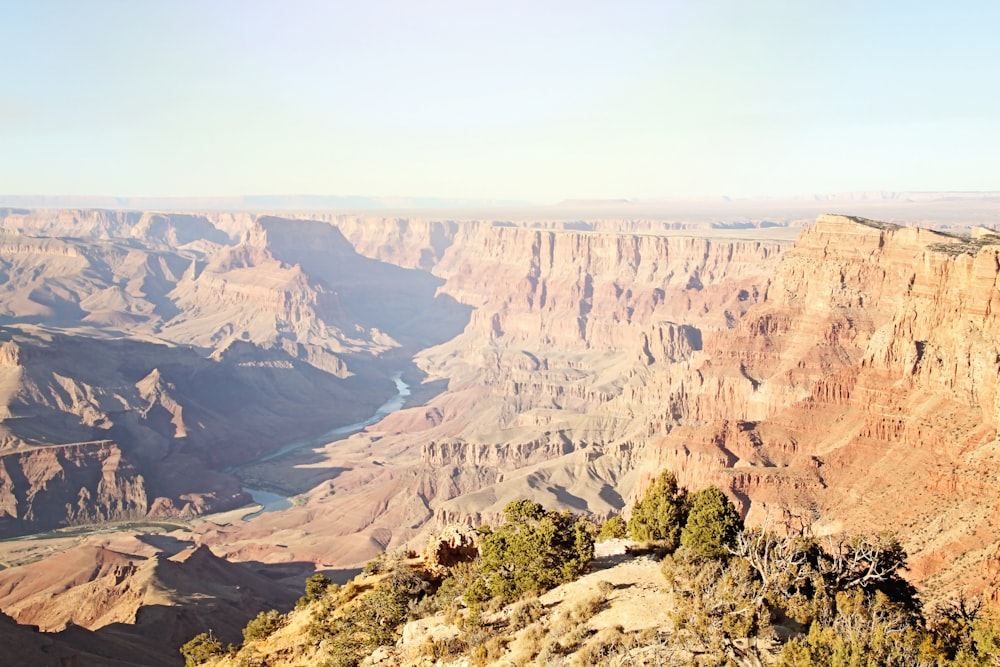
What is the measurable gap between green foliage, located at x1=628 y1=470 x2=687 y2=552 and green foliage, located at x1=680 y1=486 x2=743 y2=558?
33.3 inches

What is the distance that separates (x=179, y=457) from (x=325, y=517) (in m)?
41.4

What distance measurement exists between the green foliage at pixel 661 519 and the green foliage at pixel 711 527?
0.85 meters

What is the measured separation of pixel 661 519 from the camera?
1551 inches

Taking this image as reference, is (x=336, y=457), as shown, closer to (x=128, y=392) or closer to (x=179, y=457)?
(x=179, y=457)

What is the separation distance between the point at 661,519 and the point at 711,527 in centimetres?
406

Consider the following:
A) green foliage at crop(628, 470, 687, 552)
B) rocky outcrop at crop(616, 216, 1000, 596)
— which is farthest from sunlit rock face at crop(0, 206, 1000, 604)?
green foliage at crop(628, 470, 687, 552)

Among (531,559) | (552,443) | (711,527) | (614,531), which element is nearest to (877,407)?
(614,531)

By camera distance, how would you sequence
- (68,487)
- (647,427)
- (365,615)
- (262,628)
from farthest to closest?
1. (68,487)
2. (647,427)
3. (262,628)
4. (365,615)

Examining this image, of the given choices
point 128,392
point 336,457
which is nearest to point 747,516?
point 336,457

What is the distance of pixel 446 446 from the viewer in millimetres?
139125

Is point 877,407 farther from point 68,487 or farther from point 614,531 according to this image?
point 68,487

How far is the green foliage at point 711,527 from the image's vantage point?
111 feet

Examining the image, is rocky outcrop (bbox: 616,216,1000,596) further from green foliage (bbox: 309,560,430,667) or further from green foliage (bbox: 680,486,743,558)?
green foliage (bbox: 309,560,430,667)

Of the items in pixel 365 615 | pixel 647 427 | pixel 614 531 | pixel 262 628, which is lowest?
pixel 647 427
